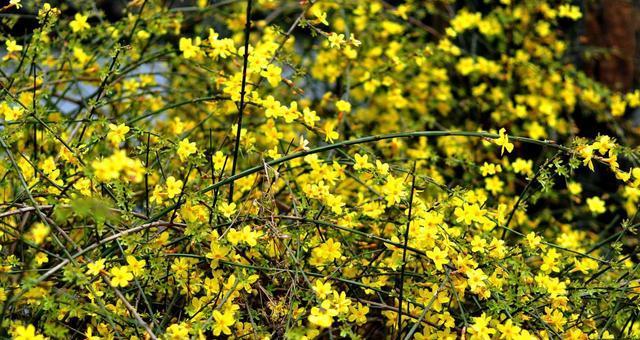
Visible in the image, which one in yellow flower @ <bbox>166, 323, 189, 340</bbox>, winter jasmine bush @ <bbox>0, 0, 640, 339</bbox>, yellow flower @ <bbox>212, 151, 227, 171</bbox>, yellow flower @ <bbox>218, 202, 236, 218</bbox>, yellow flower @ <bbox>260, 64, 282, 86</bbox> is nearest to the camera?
yellow flower @ <bbox>166, 323, 189, 340</bbox>

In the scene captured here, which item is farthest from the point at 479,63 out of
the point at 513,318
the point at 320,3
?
the point at 513,318

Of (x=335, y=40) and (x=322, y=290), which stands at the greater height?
(x=335, y=40)

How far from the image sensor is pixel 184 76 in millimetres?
2734

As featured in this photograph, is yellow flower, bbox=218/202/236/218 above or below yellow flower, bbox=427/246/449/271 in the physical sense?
above

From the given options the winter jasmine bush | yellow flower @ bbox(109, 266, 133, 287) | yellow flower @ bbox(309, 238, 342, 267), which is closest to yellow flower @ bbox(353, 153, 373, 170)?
the winter jasmine bush

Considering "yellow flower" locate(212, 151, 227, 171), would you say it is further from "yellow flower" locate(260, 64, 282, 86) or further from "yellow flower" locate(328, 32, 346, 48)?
"yellow flower" locate(328, 32, 346, 48)

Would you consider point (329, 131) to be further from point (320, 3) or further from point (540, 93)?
point (540, 93)

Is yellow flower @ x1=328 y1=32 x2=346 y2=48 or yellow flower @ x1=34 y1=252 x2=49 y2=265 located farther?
yellow flower @ x1=328 y1=32 x2=346 y2=48

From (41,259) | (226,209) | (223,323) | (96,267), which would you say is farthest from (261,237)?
(41,259)

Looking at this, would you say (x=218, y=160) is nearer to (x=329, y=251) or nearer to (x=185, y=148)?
(x=185, y=148)

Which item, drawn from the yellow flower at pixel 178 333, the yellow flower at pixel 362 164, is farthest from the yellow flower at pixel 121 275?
the yellow flower at pixel 362 164

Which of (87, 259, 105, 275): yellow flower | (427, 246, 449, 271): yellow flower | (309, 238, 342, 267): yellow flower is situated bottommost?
(309, 238, 342, 267): yellow flower

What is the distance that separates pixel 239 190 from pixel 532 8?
6.24ft

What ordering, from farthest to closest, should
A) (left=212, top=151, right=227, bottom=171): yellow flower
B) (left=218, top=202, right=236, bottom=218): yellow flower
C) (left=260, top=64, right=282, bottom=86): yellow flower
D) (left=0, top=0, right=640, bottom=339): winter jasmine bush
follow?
(left=260, top=64, right=282, bottom=86): yellow flower
(left=212, top=151, right=227, bottom=171): yellow flower
(left=218, top=202, right=236, bottom=218): yellow flower
(left=0, top=0, right=640, bottom=339): winter jasmine bush
